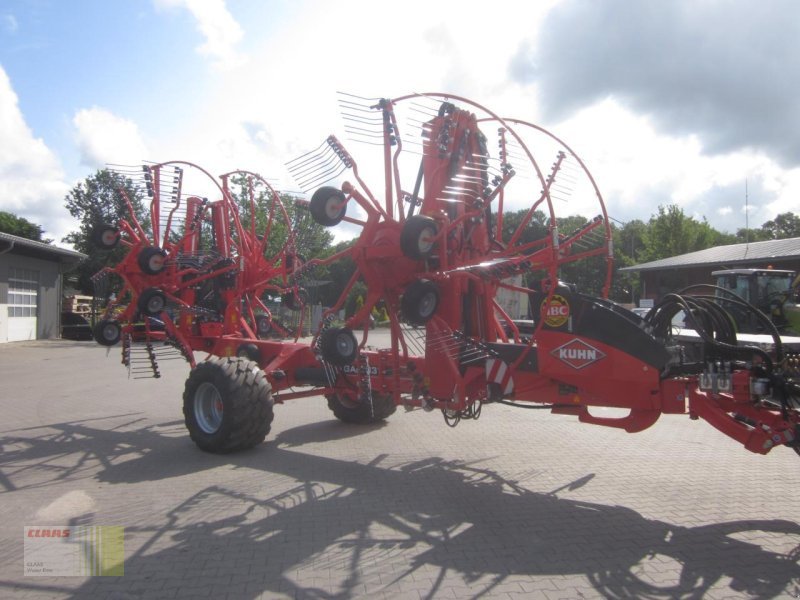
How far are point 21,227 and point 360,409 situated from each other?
5091cm

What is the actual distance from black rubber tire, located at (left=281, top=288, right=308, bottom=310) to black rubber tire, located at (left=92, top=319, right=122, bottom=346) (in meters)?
2.61

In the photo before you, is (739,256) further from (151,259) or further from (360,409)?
(151,259)

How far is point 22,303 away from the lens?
25.8 m

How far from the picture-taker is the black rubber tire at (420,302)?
5.91 metres

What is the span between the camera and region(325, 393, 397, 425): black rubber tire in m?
8.85

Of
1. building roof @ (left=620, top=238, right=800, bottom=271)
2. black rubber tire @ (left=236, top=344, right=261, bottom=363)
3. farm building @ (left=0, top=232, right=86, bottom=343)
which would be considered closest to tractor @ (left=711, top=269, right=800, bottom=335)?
black rubber tire @ (left=236, top=344, right=261, bottom=363)

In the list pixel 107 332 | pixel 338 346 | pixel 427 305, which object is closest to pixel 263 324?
pixel 107 332

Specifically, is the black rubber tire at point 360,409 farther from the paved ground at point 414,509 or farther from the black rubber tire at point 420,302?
the black rubber tire at point 420,302

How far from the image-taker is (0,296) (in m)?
23.9

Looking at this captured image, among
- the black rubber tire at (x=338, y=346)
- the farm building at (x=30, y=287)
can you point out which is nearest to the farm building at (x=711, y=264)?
the black rubber tire at (x=338, y=346)

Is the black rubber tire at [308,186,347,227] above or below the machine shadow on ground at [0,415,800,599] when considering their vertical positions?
above

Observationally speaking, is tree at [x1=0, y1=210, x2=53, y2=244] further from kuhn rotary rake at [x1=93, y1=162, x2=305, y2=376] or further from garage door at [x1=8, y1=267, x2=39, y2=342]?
kuhn rotary rake at [x1=93, y1=162, x2=305, y2=376]

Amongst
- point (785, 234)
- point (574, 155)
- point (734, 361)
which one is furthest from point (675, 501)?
point (785, 234)

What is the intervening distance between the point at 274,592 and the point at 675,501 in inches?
143
